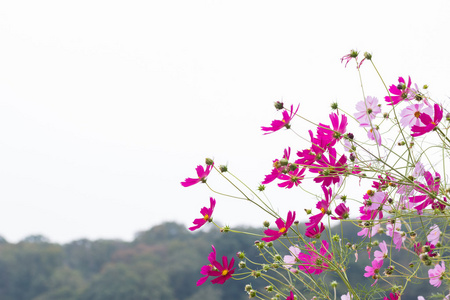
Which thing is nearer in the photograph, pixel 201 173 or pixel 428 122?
pixel 428 122

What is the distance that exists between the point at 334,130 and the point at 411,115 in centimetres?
9

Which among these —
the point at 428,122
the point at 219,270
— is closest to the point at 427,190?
the point at 428,122

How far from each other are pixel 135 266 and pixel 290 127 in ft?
64.4

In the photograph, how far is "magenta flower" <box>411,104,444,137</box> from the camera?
57 cm

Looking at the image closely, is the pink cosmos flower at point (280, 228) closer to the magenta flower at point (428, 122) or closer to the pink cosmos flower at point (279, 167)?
the pink cosmos flower at point (279, 167)

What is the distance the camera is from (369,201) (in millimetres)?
630

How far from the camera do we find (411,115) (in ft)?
2.12

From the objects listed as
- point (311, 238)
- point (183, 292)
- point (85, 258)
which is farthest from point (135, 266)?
point (311, 238)

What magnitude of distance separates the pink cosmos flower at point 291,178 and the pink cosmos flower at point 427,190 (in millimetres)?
136

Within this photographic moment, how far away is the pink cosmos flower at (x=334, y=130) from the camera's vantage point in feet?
2.16

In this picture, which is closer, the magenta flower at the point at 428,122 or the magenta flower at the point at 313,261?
the magenta flower at the point at 428,122

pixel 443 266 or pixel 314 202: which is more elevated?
pixel 314 202

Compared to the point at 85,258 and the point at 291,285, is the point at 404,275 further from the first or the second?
the point at 85,258

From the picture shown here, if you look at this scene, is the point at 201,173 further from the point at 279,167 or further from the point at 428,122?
the point at 428,122
